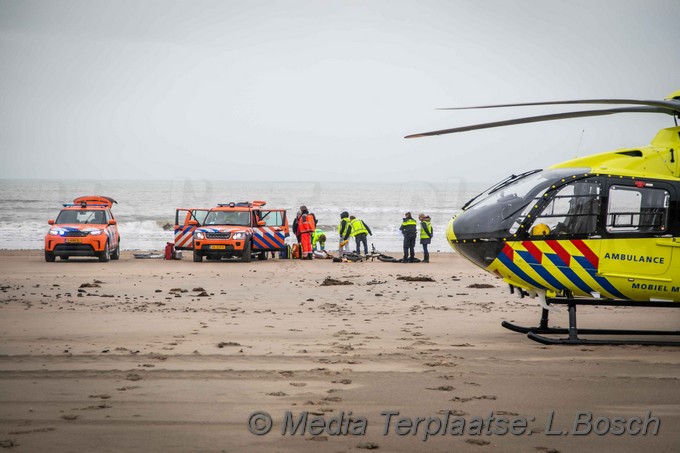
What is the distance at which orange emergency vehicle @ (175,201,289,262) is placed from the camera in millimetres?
22422

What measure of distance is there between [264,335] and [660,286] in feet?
16.0

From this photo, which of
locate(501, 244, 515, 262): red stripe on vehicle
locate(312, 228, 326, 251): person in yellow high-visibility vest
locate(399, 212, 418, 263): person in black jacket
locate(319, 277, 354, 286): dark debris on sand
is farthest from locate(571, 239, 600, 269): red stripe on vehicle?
locate(312, 228, 326, 251): person in yellow high-visibility vest

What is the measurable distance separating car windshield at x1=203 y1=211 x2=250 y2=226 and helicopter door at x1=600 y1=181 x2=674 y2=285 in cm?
1576

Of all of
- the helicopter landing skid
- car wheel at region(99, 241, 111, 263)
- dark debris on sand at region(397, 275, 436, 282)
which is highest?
the helicopter landing skid

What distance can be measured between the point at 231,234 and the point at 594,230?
49.0 ft

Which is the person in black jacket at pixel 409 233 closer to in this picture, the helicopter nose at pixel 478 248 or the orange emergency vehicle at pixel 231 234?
the orange emergency vehicle at pixel 231 234

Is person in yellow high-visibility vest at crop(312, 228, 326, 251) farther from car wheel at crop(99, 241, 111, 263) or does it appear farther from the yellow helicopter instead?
the yellow helicopter

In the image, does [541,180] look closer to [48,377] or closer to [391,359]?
[391,359]

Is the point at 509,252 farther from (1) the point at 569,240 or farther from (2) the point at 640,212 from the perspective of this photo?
(2) the point at 640,212

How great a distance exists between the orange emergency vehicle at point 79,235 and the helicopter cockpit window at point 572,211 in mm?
15942

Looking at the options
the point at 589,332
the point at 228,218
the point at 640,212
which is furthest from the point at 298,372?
the point at 228,218

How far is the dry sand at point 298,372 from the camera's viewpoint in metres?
5.16

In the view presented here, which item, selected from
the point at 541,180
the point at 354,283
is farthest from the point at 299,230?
the point at 541,180

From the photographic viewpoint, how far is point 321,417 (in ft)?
18.4
